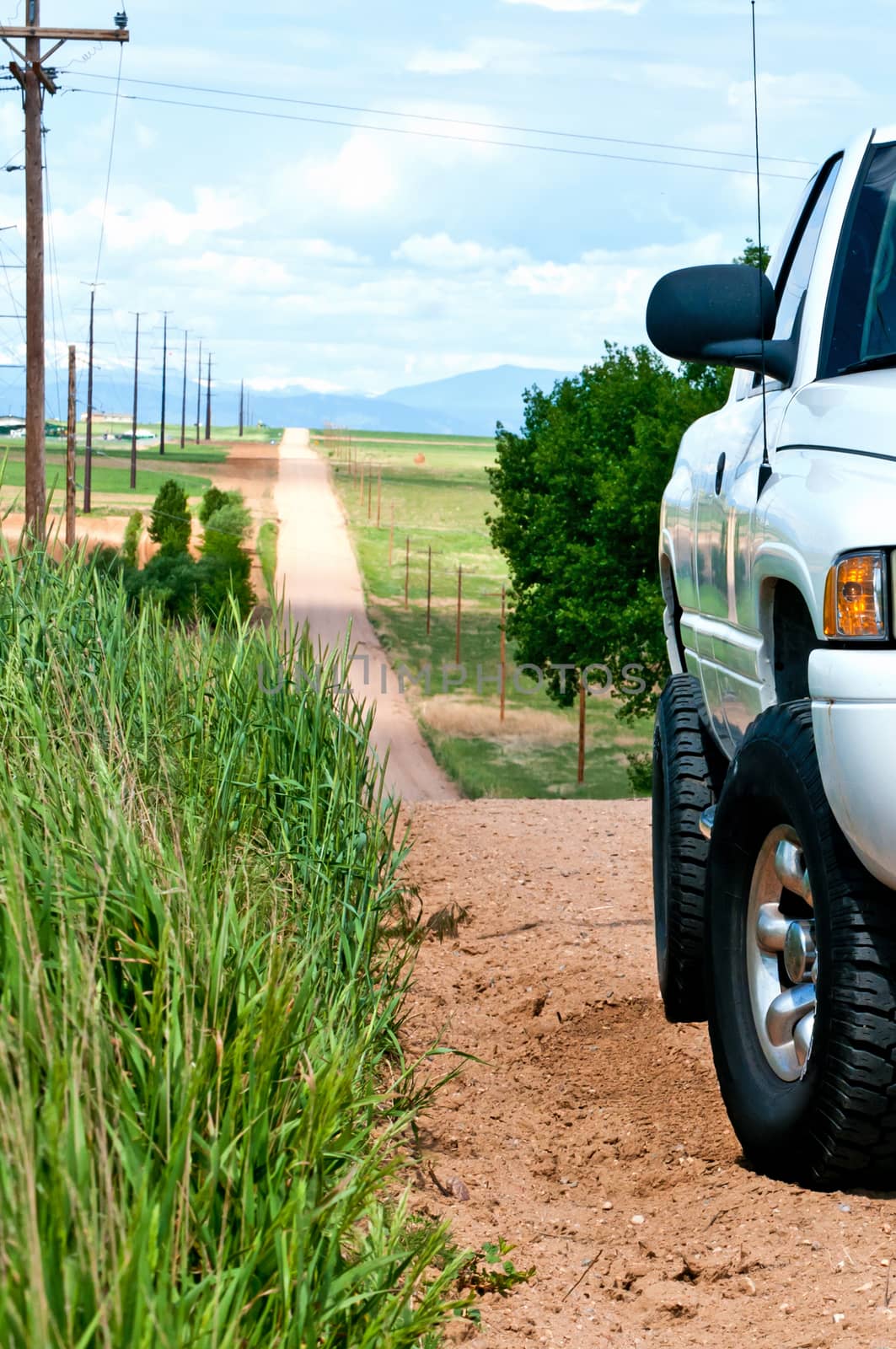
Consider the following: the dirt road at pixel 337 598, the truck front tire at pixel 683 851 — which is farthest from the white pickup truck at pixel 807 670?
the dirt road at pixel 337 598

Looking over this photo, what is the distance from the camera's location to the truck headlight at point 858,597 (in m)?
3.08

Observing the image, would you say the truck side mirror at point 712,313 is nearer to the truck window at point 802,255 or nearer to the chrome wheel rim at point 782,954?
the truck window at point 802,255

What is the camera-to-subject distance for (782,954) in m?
3.77

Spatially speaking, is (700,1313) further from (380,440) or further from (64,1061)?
(380,440)

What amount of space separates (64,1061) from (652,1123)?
8.78 ft

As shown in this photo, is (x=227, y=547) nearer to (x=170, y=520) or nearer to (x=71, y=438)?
(x=170, y=520)

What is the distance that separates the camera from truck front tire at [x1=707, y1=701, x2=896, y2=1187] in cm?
321

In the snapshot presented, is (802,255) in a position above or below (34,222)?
below

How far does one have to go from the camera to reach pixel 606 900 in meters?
8.08

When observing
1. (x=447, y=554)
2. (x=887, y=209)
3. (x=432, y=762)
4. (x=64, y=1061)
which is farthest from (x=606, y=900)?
(x=447, y=554)

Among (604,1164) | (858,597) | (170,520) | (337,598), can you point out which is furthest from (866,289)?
(337,598)

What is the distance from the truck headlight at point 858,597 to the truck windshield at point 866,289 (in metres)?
0.85

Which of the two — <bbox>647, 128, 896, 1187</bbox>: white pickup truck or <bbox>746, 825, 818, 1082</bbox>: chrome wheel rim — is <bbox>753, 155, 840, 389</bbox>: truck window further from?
<bbox>746, 825, 818, 1082</bbox>: chrome wheel rim

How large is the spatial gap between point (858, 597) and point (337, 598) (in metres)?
64.6
